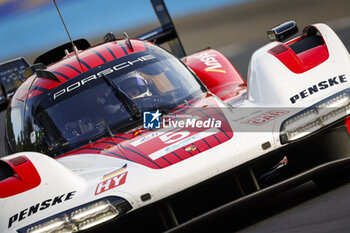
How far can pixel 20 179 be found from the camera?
4504 mm

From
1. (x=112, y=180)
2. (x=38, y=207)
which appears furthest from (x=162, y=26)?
(x=38, y=207)

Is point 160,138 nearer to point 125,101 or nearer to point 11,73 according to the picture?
point 125,101

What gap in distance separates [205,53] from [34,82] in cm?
242

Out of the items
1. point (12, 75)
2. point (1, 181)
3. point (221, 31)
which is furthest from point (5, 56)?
point (1, 181)

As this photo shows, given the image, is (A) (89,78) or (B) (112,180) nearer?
(B) (112,180)

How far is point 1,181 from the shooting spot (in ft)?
14.9

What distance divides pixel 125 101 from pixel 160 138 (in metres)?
0.79

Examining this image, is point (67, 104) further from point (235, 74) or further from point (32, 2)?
point (32, 2)

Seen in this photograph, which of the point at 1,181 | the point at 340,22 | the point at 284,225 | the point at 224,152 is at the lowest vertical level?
the point at 340,22

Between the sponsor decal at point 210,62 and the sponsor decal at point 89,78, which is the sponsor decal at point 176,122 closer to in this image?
the sponsor decal at point 89,78

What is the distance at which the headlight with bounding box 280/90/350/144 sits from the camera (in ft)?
14.5

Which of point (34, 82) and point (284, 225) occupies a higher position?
point (34, 82)

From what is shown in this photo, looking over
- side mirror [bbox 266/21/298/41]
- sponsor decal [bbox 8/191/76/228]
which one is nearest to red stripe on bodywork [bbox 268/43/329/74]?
side mirror [bbox 266/21/298/41]

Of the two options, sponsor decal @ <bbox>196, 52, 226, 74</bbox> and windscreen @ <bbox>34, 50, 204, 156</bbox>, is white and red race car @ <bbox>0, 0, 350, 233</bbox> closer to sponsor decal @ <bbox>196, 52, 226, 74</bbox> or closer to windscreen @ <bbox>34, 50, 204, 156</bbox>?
windscreen @ <bbox>34, 50, 204, 156</bbox>
